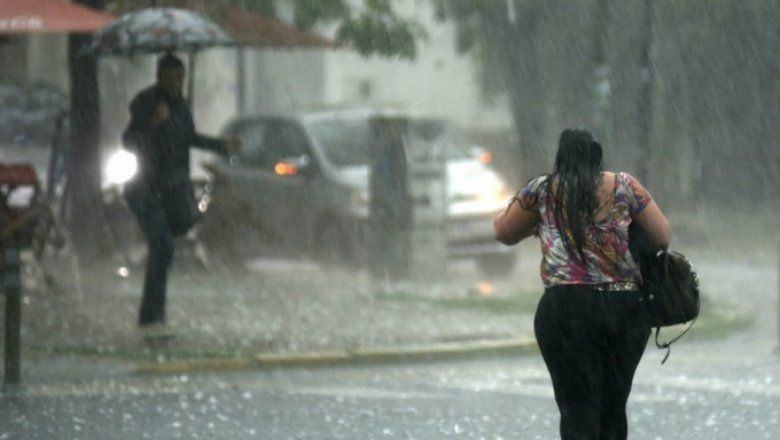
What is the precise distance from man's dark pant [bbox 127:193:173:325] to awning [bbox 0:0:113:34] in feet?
6.29

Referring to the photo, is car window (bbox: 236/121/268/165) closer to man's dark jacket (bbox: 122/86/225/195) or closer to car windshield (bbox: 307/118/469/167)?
car windshield (bbox: 307/118/469/167)

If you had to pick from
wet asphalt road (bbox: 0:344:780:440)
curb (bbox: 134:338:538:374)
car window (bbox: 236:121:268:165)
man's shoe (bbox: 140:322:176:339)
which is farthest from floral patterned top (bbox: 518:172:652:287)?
car window (bbox: 236:121:268:165)

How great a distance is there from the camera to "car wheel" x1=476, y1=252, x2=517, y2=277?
19.0 metres

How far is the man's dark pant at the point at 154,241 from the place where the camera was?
12516 mm

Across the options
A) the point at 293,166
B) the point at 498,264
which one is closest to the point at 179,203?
the point at 293,166

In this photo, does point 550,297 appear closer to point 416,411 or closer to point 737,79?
point 416,411

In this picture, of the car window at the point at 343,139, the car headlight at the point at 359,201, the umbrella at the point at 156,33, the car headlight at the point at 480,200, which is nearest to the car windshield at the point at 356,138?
the car window at the point at 343,139

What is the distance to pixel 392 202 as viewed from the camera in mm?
17812

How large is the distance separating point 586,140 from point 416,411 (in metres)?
3.73

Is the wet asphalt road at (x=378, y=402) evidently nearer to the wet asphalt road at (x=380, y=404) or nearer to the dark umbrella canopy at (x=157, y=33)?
the wet asphalt road at (x=380, y=404)

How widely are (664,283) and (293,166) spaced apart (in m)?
12.4

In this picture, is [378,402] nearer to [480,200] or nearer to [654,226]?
[654,226]

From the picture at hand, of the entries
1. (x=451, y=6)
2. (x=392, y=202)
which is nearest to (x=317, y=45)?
(x=392, y=202)

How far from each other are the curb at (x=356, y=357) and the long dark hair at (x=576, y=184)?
555cm
